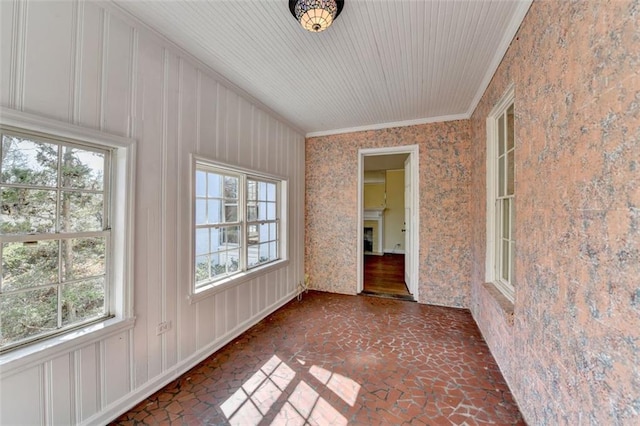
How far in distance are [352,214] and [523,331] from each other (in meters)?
2.82

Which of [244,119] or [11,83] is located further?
[244,119]

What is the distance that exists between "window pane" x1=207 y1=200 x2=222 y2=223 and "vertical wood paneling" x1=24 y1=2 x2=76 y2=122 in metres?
1.32

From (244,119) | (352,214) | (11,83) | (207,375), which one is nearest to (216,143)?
(244,119)

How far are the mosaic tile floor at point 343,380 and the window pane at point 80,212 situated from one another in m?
1.32

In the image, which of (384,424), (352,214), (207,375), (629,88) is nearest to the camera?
(629,88)

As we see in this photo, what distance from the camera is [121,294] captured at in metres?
1.75

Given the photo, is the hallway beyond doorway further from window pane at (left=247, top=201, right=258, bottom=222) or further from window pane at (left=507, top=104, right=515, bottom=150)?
window pane at (left=507, top=104, right=515, bottom=150)

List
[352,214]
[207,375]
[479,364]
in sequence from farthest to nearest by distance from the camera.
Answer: [352,214] < [479,364] < [207,375]

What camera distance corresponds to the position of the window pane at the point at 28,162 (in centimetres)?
132

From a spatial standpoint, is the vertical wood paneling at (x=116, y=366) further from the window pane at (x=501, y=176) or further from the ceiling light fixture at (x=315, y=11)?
the window pane at (x=501, y=176)

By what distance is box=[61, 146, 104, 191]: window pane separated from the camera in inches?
61.2

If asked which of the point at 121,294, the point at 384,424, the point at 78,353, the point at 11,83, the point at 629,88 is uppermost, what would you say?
the point at 11,83

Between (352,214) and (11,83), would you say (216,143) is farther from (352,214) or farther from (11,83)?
(352,214)

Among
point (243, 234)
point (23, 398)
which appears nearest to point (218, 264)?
point (243, 234)
